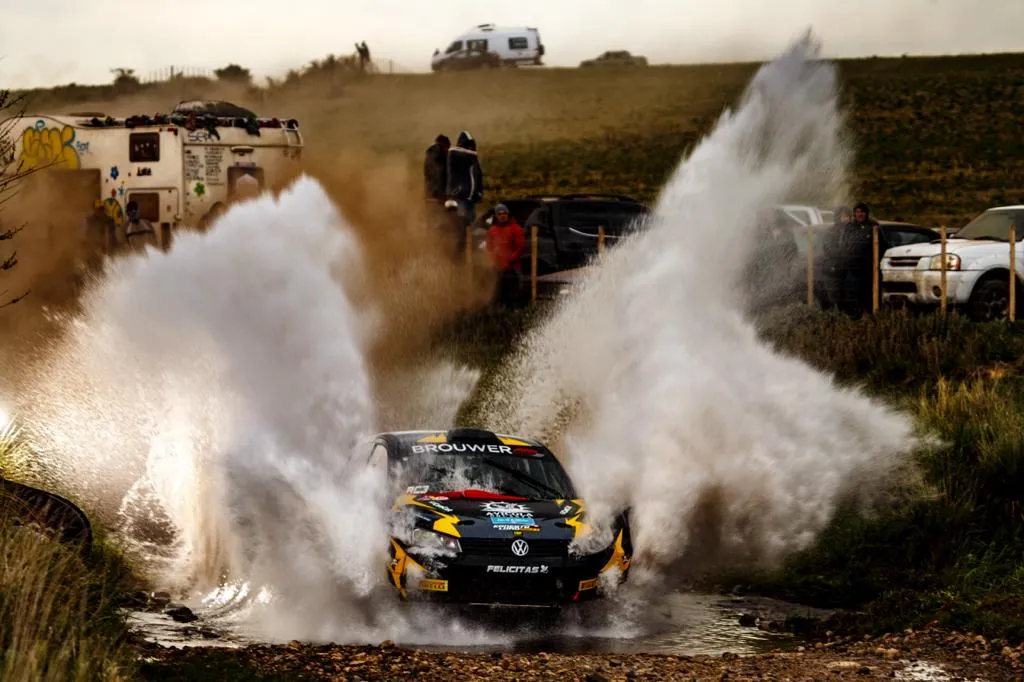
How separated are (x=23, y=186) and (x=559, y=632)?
20481 millimetres

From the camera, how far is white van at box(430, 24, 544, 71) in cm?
8212

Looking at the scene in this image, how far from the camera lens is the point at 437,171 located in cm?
2547

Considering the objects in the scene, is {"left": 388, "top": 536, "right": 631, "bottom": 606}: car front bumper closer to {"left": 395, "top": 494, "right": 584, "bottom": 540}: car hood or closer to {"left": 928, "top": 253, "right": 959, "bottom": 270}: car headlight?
{"left": 395, "top": 494, "right": 584, "bottom": 540}: car hood

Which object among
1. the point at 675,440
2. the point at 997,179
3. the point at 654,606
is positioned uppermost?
the point at 997,179

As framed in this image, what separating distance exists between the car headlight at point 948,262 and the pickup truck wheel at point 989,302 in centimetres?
45

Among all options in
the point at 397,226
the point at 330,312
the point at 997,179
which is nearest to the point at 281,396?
the point at 330,312

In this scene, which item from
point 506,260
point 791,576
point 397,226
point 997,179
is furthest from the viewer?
point 997,179

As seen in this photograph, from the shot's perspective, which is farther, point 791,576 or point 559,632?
point 791,576

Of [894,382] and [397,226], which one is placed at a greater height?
[397,226]

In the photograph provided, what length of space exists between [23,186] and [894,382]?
1629cm

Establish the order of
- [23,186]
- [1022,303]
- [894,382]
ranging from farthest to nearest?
[23,186] < [1022,303] < [894,382]

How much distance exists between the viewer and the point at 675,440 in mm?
16281

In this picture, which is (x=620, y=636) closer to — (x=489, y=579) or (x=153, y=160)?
(x=489, y=579)

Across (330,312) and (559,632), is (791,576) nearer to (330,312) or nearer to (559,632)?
(559,632)
